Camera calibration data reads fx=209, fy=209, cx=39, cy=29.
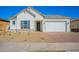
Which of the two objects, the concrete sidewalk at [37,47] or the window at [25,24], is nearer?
the concrete sidewalk at [37,47]

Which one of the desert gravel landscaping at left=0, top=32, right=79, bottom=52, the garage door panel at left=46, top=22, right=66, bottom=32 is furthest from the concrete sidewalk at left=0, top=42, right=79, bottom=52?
the garage door panel at left=46, top=22, right=66, bottom=32

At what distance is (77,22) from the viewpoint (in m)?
5.21

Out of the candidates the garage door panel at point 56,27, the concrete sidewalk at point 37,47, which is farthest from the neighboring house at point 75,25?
the concrete sidewalk at point 37,47

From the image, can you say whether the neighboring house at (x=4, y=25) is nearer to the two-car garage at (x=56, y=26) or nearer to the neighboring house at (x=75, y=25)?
the two-car garage at (x=56, y=26)

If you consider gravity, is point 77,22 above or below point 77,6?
below

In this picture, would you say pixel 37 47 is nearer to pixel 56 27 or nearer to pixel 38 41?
pixel 38 41

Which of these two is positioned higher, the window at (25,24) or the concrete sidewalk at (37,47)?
the window at (25,24)

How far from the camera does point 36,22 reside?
17.3ft

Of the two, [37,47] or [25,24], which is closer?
[37,47]

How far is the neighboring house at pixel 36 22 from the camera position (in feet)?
17.2

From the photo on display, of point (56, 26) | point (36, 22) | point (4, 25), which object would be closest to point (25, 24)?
point (36, 22)
